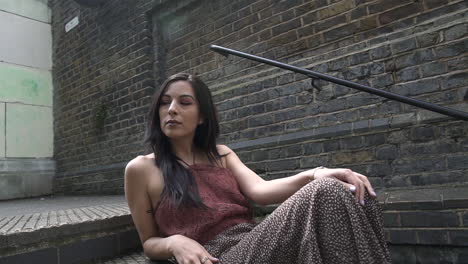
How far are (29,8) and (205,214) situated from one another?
639cm

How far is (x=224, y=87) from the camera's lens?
363cm

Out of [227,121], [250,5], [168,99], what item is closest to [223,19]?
[250,5]

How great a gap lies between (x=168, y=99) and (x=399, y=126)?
1.73 meters

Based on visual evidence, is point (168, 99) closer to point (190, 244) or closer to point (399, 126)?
point (190, 244)

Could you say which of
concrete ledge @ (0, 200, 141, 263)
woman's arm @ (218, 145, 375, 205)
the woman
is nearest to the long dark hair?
the woman

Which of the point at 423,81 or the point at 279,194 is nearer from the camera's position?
the point at 279,194

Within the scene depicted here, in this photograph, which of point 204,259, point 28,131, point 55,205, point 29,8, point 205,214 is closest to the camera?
point 204,259

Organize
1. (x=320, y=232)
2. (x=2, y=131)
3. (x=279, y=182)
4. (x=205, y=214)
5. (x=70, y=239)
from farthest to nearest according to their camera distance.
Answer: (x=2, y=131), (x=70, y=239), (x=279, y=182), (x=205, y=214), (x=320, y=232)

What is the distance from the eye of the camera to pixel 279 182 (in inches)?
57.7

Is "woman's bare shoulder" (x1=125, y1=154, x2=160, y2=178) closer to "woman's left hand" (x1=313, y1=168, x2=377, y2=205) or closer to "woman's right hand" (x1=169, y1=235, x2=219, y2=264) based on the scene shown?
"woman's right hand" (x1=169, y1=235, x2=219, y2=264)

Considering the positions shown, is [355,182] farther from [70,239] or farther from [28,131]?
[28,131]

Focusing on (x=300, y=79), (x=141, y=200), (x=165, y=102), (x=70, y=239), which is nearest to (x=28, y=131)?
(x=70, y=239)

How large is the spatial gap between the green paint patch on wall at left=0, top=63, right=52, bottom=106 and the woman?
5.25m

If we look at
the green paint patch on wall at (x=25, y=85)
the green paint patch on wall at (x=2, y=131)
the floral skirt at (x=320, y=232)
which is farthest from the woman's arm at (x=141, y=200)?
the green paint patch on wall at (x=25, y=85)
